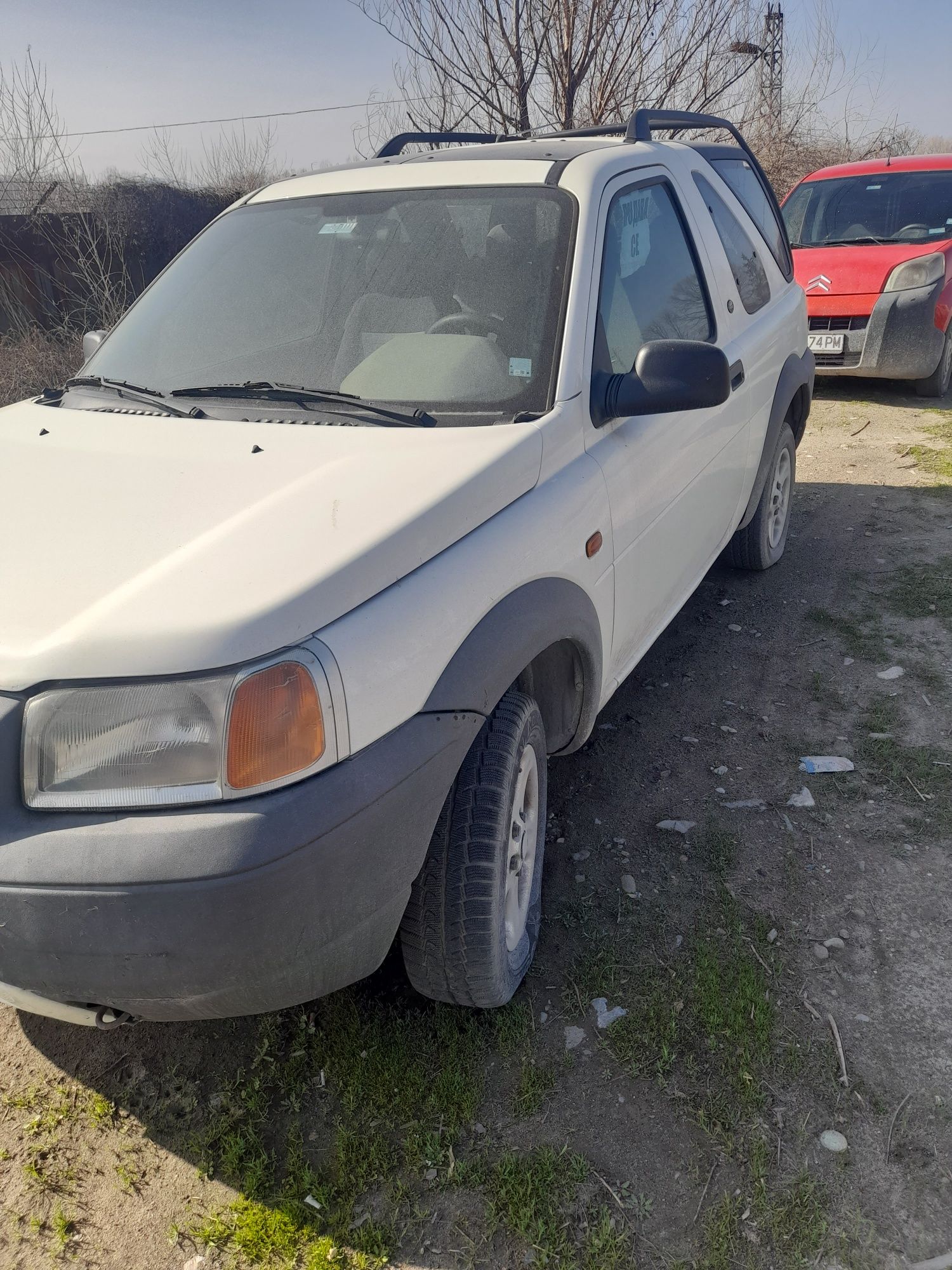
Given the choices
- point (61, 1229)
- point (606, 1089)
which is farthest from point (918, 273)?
point (61, 1229)

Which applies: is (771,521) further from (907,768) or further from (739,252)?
(907,768)

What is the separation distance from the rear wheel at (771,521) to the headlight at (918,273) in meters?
4.00

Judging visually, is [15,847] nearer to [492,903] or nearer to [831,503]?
[492,903]

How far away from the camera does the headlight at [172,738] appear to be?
1.70 meters

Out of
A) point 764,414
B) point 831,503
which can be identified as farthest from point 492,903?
point 831,503

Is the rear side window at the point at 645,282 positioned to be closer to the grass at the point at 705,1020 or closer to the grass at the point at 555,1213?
the grass at the point at 705,1020

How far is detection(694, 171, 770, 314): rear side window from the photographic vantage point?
4.00 m

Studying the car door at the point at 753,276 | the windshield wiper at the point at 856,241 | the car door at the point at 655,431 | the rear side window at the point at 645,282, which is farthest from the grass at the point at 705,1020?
the windshield wiper at the point at 856,241

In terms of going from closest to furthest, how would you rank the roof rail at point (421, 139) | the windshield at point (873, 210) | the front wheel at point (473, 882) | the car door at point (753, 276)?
the front wheel at point (473, 882) < the car door at point (753, 276) < the roof rail at point (421, 139) < the windshield at point (873, 210)

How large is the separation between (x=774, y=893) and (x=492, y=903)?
3.65 ft

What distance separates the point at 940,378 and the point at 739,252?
556cm

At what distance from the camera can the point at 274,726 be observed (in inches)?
67.2

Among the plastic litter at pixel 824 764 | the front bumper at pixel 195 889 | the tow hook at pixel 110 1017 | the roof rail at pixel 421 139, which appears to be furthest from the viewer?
the roof rail at pixel 421 139

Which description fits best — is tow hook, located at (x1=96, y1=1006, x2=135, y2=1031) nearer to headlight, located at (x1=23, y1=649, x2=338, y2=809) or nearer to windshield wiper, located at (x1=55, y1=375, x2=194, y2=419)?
headlight, located at (x1=23, y1=649, x2=338, y2=809)
